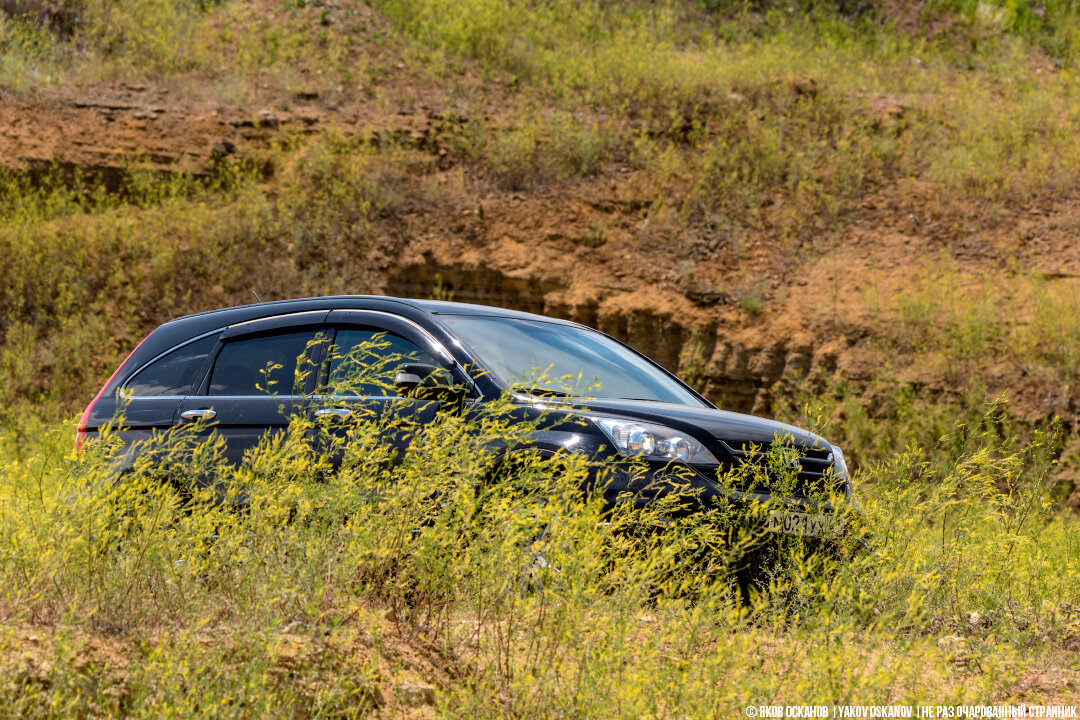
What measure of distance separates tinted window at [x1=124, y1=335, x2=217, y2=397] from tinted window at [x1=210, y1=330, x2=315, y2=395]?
0.63ft

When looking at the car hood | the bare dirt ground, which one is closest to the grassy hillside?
the bare dirt ground

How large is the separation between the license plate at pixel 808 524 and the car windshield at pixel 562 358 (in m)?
1.26

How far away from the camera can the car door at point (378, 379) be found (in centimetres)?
422

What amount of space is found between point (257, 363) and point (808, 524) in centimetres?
362

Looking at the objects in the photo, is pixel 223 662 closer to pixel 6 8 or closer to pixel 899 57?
pixel 899 57

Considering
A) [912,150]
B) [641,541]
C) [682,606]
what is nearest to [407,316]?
[641,541]

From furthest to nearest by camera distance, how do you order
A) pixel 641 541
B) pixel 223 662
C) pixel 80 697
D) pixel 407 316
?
pixel 407 316 → pixel 641 541 → pixel 223 662 → pixel 80 697

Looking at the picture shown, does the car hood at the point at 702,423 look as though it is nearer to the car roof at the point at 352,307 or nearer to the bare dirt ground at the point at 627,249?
the car roof at the point at 352,307

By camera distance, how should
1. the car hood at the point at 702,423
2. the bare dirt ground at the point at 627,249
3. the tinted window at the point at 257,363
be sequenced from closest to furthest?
the car hood at the point at 702,423 < the tinted window at the point at 257,363 < the bare dirt ground at the point at 627,249

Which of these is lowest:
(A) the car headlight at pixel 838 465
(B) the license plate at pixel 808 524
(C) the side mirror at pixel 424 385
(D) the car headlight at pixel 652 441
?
(A) the car headlight at pixel 838 465

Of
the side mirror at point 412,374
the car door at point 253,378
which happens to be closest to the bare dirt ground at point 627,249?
the car door at point 253,378

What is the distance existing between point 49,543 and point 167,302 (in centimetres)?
1114

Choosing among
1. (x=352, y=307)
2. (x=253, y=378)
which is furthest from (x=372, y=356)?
(x=253, y=378)

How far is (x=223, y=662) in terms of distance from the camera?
9.32 ft
